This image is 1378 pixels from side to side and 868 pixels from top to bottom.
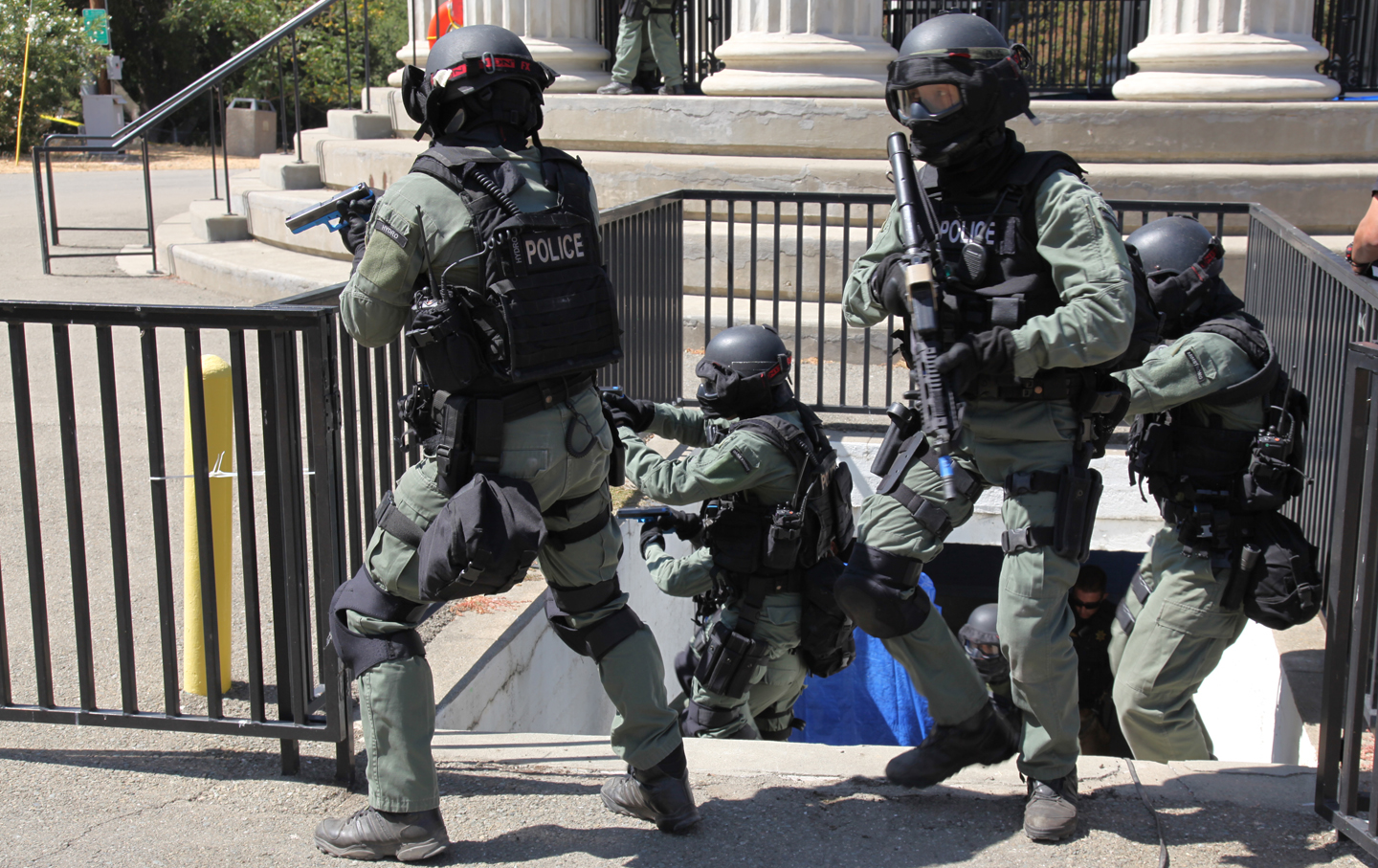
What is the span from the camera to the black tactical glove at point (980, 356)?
2875mm

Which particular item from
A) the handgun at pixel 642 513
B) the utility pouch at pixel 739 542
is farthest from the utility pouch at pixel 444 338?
the handgun at pixel 642 513

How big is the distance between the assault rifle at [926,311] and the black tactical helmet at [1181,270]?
1255mm

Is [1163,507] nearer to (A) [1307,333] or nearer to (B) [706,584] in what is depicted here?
(A) [1307,333]

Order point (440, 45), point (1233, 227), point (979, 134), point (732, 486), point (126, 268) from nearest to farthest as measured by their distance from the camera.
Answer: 1. point (440, 45)
2. point (979, 134)
3. point (732, 486)
4. point (1233, 227)
5. point (126, 268)

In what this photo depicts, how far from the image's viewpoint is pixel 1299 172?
9.46 meters

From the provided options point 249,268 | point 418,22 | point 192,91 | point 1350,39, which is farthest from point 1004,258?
point 1350,39

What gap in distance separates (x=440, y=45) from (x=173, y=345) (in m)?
6.60

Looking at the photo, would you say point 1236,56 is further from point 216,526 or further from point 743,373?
point 216,526

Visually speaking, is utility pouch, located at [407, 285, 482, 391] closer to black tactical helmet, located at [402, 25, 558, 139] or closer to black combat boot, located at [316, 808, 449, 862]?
black tactical helmet, located at [402, 25, 558, 139]

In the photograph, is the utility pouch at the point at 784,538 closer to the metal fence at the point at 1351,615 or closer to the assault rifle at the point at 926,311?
the assault rifle at the point at 926,311

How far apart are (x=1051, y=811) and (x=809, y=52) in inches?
328

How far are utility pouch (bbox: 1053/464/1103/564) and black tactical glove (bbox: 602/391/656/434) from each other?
1.45 metres

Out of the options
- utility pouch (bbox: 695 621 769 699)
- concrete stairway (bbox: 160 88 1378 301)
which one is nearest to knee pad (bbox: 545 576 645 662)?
utility pouch (bbox: 695 621 769 699)

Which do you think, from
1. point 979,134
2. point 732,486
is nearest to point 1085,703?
point 732,486
